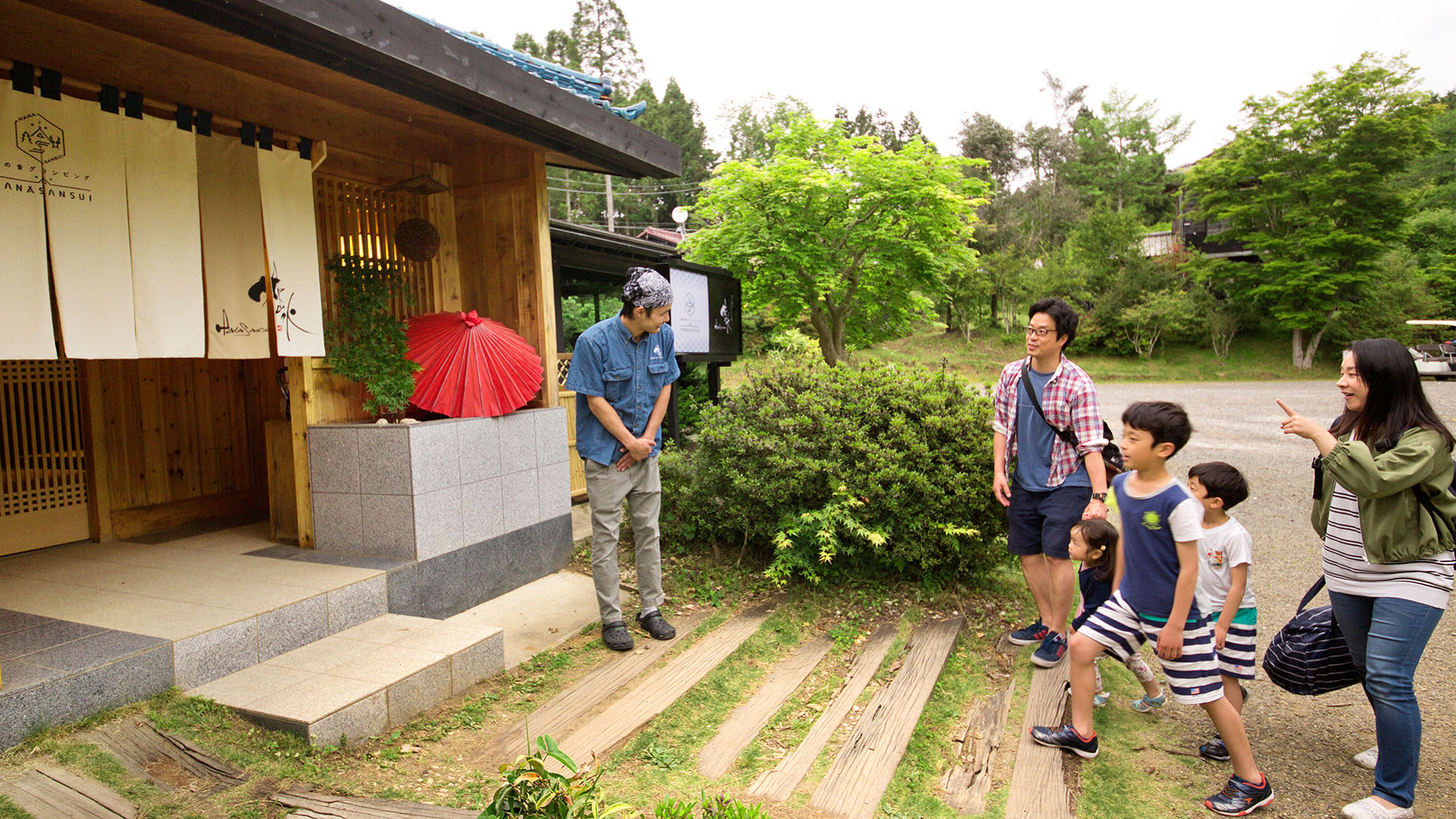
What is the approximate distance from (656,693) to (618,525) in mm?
1061

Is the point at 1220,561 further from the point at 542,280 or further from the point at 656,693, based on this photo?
the point at 542,280

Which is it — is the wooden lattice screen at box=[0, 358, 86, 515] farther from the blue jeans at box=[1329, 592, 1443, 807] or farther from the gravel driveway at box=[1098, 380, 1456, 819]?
the blue jeans at box=[1329, 592, 1443, 807]

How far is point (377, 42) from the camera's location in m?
3.62

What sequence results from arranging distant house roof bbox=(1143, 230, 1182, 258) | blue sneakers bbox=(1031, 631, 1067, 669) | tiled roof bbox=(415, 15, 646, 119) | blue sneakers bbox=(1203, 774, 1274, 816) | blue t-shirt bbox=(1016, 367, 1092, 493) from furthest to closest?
distant house roof bbox=(1143, 230, 1182, 258)
tiled roof bbox=(415, 15, 646, 119)
blue sneakers bbox=(1031, 631, 1067, 669)
blue t-shirt bbox=(1016, 367, 1092, 493)
blue sneakers bbox=(1203, 774, 1274, 816)

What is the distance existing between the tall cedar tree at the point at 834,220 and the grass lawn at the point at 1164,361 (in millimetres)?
10648

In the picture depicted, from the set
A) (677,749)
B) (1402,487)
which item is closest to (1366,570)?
(1402,487)

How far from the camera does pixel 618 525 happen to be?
4480mm

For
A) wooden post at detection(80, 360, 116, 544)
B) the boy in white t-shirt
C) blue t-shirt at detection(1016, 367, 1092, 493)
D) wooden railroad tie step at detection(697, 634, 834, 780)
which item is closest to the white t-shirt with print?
the boy in white t-shirt

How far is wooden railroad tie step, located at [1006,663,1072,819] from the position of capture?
2.95 m

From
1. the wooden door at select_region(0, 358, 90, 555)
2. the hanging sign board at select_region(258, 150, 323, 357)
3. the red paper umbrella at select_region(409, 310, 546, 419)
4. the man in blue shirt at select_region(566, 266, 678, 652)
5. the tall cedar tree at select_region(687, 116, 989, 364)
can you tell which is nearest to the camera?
the man in blue shirt at select_region(566, 266, 678, 652)

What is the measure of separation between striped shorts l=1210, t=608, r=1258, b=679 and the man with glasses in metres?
0.73

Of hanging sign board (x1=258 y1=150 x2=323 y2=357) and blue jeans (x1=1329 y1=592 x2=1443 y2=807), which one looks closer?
blue jeans (x1=1329 y1=592 x2=1443 y2=807)

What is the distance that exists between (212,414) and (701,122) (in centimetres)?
4462

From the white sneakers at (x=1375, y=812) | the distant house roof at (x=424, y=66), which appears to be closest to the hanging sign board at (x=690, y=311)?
the distant house roof at (x=424, y=66)
